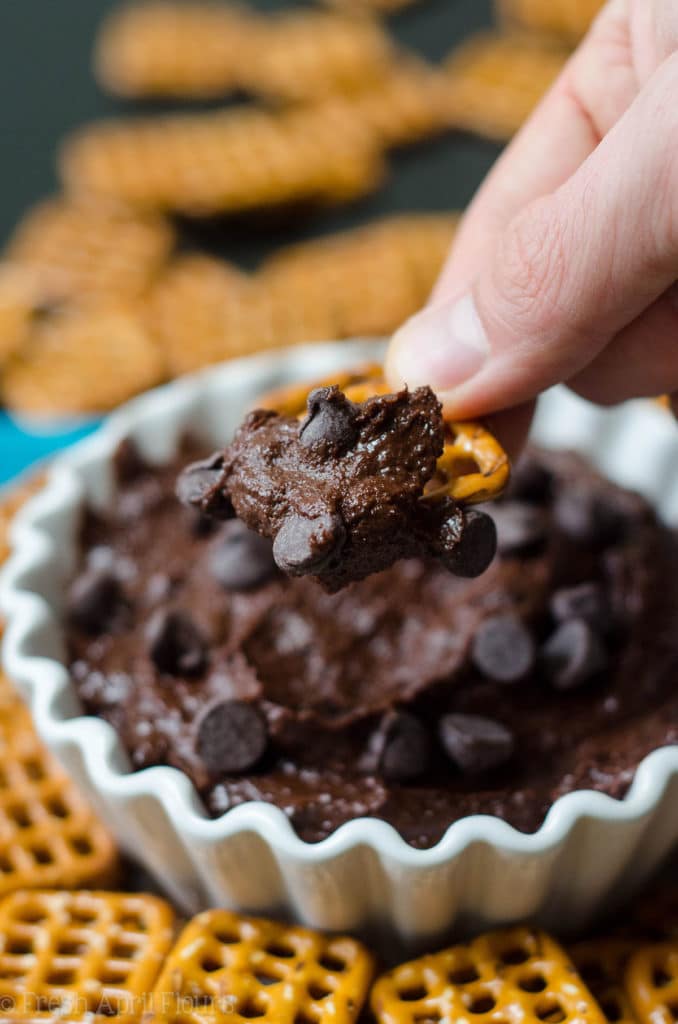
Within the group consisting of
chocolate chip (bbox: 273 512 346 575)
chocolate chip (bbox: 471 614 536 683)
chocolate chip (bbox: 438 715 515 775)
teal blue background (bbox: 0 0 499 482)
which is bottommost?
chocolate chip (bbox: 438 715 515 775)

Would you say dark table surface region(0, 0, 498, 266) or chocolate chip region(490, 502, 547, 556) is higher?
dark table surface region(0, 0, 498, 266)

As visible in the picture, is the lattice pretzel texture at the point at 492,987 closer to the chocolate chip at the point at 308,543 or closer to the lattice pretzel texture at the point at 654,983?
the lattice pretzel texture at the point at 654,983

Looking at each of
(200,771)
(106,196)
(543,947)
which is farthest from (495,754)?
(106,196)

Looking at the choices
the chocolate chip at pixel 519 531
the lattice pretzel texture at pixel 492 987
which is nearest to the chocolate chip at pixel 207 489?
the chocolate chip at pixel 519 531

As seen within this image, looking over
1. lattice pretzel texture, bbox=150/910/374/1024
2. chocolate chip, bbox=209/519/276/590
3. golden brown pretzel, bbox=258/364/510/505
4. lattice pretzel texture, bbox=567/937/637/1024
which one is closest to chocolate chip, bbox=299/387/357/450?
golden brown pretzel, bbox=258/364/510/505

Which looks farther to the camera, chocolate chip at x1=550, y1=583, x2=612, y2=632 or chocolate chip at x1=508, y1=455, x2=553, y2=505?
chocolate chip at x1=508, y1=455, x2=553, y2=505

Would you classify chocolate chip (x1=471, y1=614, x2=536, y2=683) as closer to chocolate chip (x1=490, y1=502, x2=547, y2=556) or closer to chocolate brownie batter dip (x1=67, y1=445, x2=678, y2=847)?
chocolate brownie batter dip (x1=67, y1=445, x2=678, y2=847)
